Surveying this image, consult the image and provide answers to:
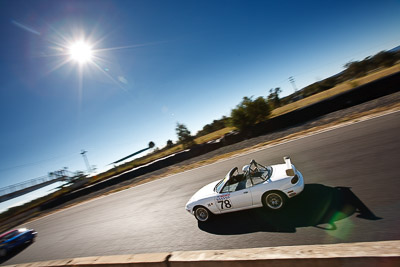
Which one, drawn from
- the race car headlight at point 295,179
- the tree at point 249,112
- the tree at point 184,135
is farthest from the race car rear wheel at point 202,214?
the tree at point 184,135

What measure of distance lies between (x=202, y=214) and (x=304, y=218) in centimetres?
273

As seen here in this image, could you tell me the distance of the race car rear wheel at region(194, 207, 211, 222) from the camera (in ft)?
19.4

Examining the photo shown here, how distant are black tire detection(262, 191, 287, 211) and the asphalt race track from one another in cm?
20

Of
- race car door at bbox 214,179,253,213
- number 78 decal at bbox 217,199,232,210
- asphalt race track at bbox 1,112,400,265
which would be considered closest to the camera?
asphalt race track at bbox 1,112,400,265

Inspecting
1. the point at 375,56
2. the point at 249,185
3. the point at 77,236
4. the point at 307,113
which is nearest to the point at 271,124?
the point at 307,113

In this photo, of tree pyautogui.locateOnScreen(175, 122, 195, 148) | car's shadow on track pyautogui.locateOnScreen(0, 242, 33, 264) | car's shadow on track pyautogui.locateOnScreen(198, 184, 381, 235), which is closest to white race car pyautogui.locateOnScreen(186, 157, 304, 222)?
car's shadow on track pyautogui.locateOnScreen(198, 184, 381, 235)

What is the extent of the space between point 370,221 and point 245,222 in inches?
101

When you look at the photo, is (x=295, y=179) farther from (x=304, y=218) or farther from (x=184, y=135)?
(x=184, y=135)

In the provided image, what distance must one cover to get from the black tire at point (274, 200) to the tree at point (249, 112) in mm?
19216

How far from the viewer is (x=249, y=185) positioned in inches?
212

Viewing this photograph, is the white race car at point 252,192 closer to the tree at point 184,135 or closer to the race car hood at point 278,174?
the race car hood at point 278,174

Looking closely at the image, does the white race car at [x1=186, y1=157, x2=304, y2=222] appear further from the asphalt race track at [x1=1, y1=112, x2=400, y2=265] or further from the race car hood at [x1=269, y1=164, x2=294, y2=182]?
the asphalt race track at [x1=1, y1=112, x2=400, y2=265]

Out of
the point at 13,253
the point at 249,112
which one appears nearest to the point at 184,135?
the point at 249,112

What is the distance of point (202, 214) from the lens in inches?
236
